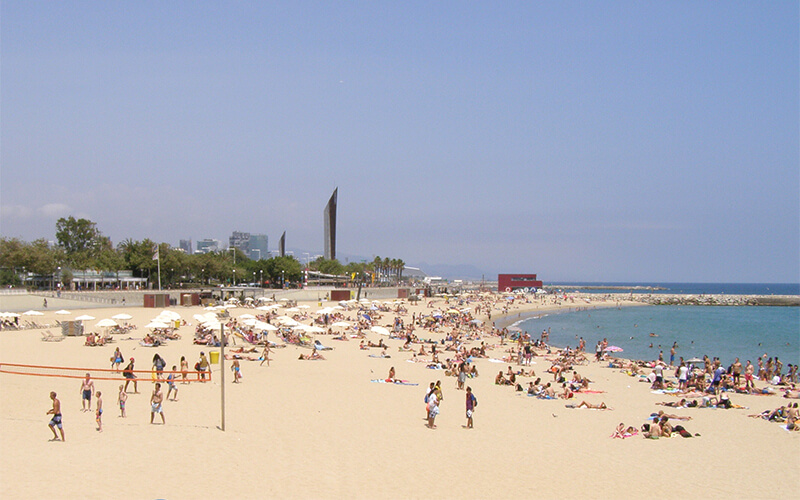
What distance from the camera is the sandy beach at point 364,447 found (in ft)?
29.6

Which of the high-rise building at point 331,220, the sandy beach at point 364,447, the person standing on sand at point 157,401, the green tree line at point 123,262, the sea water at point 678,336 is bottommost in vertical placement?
the sea water at point 678,336

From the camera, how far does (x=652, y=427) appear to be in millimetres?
13211

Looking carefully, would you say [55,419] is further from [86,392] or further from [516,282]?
[516,282]

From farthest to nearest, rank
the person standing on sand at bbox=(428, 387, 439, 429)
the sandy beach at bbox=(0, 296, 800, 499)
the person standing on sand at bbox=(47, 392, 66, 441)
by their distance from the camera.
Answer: the person standing on sand at bbox=(428, 387, 439, 429)
the person standing on sand at bbox=(47, 392, 66, 441)
the sandy beach at bbox=(0, 296, 800, 499)

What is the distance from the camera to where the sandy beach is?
29.6ft

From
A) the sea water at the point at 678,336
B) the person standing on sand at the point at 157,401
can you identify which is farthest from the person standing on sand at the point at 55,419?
the sea water at the point at 678,336

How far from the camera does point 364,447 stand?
1127 cm

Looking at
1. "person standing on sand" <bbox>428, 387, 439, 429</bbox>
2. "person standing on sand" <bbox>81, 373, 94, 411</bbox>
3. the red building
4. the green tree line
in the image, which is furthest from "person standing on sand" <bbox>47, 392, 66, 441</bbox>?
the red building

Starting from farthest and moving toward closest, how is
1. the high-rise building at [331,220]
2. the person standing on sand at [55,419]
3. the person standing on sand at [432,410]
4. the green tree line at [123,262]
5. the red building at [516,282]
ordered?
the red building at [516,282], the high-rise building at [331,220], the green tree line at [123,262], the person standing on sand at [432,410], the person standing on sand at [55,419]

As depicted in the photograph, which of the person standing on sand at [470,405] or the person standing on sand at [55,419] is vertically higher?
the person standing on sand at [55,419]

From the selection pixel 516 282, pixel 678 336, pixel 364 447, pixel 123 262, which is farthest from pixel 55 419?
pixel 516 282

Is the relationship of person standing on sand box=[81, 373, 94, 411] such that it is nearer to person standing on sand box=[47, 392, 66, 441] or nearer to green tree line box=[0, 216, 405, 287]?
person standing on sand box=[47, 392, 66, 441]

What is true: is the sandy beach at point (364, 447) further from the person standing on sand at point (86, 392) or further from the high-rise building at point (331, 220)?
the high-rise building at point (331, 220)

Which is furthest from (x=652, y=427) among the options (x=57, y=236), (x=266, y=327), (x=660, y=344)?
(x=57, y=236)
